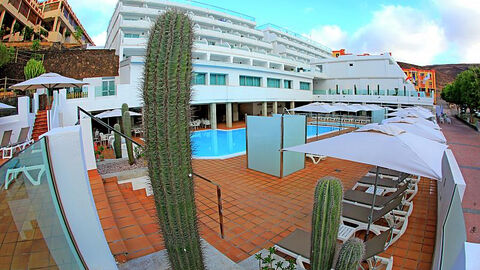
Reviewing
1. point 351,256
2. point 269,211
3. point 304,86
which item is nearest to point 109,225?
point 269,211

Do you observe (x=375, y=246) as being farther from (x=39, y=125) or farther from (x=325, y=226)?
(x=39, y=125)

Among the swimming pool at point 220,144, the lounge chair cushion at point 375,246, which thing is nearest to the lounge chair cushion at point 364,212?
the lounge chair cushion at point 375,246

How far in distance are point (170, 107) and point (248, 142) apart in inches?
255

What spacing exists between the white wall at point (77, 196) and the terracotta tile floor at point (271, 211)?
58.7 inches

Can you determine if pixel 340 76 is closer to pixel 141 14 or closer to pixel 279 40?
pixel 279 40

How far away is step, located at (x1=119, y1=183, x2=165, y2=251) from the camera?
11.9 ft

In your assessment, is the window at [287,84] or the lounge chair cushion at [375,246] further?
the window at [287,84]

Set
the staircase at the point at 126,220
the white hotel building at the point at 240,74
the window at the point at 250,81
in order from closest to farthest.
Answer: the staircase at the point at 126,220 → the white hotel building at the point at 240,74 → the window at the point at 250,81

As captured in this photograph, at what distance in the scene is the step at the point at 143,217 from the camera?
3.64 meters

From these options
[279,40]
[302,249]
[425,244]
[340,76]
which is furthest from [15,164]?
[279,40]

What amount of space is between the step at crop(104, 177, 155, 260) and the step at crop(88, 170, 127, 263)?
124mm

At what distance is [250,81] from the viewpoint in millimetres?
24672

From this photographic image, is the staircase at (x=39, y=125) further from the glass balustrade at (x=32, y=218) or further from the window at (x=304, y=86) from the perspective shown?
the window at (x=304, y=86)

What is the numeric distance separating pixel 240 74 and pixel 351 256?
2167 cm
